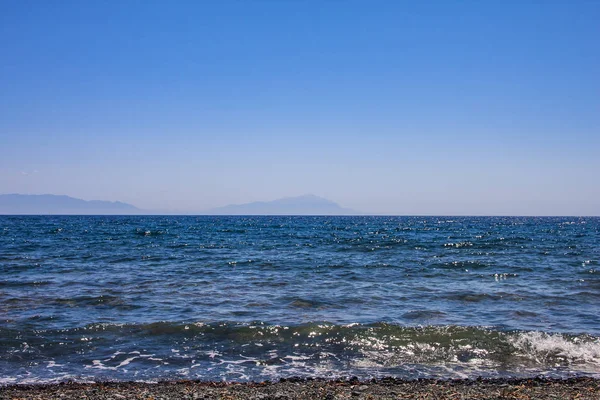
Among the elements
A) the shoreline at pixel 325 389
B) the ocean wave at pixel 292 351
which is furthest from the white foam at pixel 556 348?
the shoreline at pixel 325 389

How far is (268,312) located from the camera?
51.6 feet

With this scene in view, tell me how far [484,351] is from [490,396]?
4.07 m

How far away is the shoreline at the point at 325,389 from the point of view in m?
8.16

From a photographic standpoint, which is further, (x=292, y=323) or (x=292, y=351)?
(x=292, y=323)

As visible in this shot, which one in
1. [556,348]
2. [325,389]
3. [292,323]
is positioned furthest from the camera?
[292,323]

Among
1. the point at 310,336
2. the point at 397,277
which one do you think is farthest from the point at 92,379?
the point at 397,277

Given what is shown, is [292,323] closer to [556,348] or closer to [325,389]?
[325,389]

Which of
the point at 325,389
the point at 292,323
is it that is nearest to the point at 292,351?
the point at 292,323

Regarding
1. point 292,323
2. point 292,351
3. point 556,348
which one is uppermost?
point 556,348

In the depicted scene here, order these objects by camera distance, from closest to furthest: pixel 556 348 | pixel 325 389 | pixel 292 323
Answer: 1. pixel 325 389
2. pixel 556 348
3. pixel 292 323

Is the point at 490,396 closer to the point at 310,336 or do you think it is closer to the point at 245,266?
the point at 310,336

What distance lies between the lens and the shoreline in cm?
816

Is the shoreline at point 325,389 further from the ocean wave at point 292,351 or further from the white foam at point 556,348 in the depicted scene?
the white foam at point 556,348

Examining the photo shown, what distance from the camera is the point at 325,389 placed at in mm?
8688
